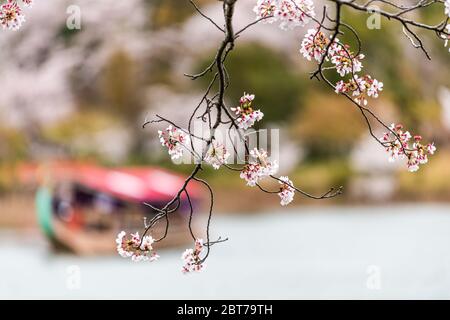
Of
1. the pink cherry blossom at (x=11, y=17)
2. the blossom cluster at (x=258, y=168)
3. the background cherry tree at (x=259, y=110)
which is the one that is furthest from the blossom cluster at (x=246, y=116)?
the pink cherry blossom at (x=11, y=17)

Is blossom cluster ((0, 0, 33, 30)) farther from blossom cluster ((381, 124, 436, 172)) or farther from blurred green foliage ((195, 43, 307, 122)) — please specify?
blurred green foliage ((195, 43, 307, 122))

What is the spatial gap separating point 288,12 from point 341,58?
7.7 inches

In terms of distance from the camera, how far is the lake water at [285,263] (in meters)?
5.18

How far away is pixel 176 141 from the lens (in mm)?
1784

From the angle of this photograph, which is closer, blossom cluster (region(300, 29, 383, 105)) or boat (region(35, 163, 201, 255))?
blossom cluster (region(300, 29, 383, 105))

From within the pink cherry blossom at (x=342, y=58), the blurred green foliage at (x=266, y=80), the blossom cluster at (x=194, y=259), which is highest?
the blurred green foliage at (x=266, y=80)

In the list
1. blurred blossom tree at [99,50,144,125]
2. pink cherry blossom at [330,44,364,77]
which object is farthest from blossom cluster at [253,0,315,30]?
blurred blossom tree at [99,50,144,125]

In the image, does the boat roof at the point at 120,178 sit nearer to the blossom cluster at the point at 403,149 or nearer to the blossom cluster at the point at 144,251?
the blossom cluster at the point at 144,251

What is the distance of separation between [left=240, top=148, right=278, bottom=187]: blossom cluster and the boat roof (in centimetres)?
354

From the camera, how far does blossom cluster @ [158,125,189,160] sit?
1790 mm

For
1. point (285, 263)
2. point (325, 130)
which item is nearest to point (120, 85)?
point (325, 130)

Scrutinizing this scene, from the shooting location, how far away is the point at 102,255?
5402 mm

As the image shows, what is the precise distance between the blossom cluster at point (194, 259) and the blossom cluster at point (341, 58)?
0.45 metres

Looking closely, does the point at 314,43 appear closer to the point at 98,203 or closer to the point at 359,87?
the point at 359,87
